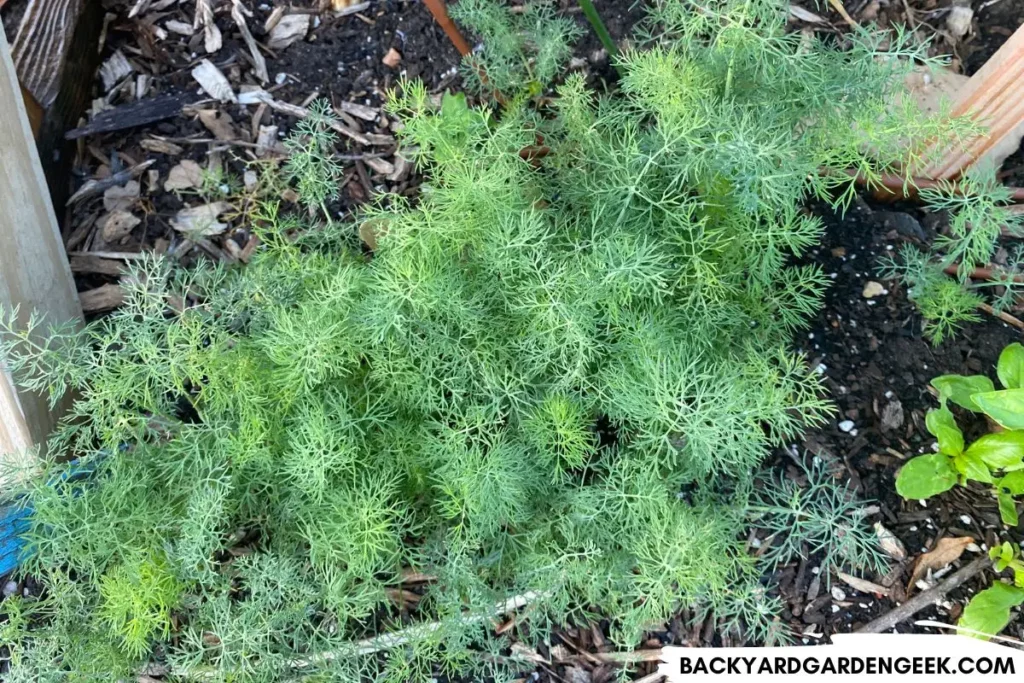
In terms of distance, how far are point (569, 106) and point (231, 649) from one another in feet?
4.63

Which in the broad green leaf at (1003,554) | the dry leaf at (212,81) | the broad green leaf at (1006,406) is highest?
the dry leaf at (212,81)

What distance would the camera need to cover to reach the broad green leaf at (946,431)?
5.54ft

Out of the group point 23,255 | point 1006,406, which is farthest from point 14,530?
point 1006,406

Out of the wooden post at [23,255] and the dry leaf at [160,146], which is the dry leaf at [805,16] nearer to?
the dry leaf at [160,146]

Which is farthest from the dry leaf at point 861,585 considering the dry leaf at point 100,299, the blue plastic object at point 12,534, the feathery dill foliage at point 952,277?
the dry leaf at point 100,299

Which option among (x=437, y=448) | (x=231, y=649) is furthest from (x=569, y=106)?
(x=231, y=649)

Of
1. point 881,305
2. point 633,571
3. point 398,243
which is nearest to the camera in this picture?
point 398,243

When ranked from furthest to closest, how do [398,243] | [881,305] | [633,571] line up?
1. [881,305]
2. [633,571]
3. [398,243]

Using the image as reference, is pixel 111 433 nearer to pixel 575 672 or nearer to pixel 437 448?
pixel 437 448

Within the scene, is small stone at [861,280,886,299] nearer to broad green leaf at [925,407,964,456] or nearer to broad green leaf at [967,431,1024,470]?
broad green leaf at [925,407,964,456]

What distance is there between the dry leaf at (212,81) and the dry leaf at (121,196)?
37cm

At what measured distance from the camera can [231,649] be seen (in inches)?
63.8

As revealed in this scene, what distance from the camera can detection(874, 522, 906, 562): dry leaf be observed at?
5.89 feet

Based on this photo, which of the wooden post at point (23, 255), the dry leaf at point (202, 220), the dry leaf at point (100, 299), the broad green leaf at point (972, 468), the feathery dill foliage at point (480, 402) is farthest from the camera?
the dry leaf at point (202, 220)
